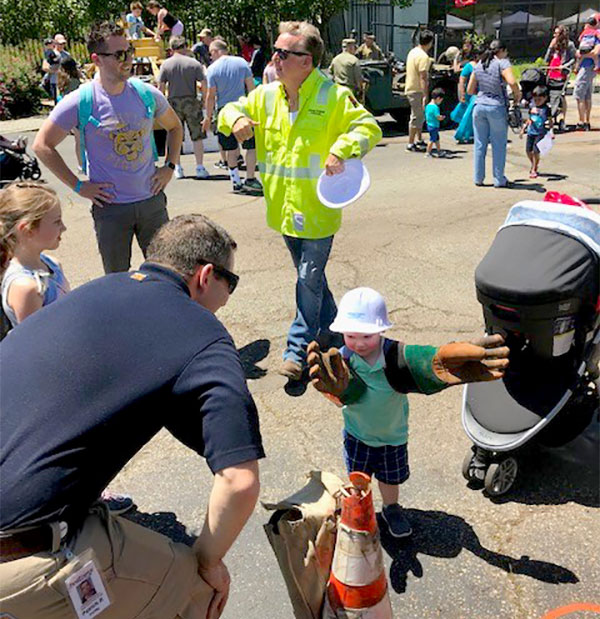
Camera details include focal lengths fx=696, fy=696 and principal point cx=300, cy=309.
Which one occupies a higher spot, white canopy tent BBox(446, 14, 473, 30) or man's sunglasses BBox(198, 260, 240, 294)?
man's sunglasses BBox(198, 260, 240, 294)

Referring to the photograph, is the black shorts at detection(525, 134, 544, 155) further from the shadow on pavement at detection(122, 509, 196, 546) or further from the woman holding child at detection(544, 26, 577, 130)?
the shadow on pavement at detection(122, 509, 196, 546)

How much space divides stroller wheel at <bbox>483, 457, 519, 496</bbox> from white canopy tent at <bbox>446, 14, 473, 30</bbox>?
2592cm

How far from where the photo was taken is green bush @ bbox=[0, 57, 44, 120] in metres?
18.1

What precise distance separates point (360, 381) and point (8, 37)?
24.2 metres

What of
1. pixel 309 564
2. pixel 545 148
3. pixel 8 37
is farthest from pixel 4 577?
pixel 8 37

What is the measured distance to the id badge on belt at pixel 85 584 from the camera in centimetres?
183

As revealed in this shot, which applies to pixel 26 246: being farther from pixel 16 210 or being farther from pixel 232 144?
pixel 232 144

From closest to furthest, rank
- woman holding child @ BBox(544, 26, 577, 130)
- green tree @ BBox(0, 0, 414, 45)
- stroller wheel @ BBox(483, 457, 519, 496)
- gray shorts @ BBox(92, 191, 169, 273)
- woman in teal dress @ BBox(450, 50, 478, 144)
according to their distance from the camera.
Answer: stroller wheel @ BBox(483, 457, 519, 496) < gray shorts @ BBox(92, 191, 169, 273) < woman in teal dress @ BBox(450, 50, 478, 144) < woman holding child @ BBox(544, 26, 577, 130) < green tree @ BBox(0, 0, 414, 45)

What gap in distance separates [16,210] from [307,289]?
6.75 ft

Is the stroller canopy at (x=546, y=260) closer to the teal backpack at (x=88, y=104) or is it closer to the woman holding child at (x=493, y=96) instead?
the teal backpack at (x=88, y=104)

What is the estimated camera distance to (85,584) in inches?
73.0

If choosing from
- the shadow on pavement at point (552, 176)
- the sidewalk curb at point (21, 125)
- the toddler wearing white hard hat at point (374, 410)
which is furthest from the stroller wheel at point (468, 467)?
the sidewalk curb at point (21, 125)

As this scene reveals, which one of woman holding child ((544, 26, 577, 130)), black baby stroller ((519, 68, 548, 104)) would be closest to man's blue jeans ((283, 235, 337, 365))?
black baby stroller ((519, 68, 548, 104))

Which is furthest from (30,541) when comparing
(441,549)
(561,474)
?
(561,474)
